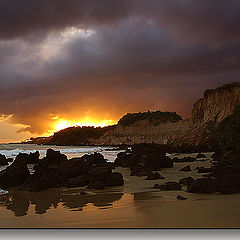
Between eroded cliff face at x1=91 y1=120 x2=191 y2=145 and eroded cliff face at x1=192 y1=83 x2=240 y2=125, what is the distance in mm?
28583

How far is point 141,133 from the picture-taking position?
88.9 m

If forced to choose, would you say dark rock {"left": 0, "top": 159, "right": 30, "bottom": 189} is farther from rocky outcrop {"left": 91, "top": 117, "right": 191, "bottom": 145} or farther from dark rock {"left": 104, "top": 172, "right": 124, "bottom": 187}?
rocky outcrop {"left": 91, "top": 117, "right": 191, "bottom": 145}

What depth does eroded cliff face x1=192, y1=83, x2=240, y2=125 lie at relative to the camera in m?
40.2

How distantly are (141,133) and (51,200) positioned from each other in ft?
268

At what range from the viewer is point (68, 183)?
385 inches

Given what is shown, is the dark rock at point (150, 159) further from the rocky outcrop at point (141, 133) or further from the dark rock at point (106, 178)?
the rocky outcrop at point (141, 133)

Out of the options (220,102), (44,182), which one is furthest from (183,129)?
(44,182)

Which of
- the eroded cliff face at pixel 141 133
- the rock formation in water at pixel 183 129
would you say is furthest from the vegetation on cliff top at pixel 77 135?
the eroded cliff face at pixel 141 133

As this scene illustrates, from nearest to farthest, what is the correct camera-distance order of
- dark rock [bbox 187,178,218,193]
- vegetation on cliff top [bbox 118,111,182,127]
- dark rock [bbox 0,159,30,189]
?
dark rock [bbox 187,178,218,193] → dark rock [bbox 0,159,30,189] → vegetation on cliff top [bbox 118,111,182,127]

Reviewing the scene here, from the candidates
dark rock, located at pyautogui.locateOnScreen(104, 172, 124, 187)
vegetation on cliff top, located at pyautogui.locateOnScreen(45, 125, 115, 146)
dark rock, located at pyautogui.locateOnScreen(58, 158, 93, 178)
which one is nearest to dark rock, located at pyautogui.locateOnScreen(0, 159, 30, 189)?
dark rock, located at pyautogui.locateOnScreen(58, 158, 93, 178)

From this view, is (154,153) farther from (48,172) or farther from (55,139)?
(55,139)

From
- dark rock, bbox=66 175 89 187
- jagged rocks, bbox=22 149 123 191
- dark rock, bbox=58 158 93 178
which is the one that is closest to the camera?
jagged rocks, bbox=22 149 123 191

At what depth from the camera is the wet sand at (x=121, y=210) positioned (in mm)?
4793

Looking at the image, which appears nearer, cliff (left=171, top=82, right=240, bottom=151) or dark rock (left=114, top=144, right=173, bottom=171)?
dark rock (left=114, top=144, right=173, bottom=171)
